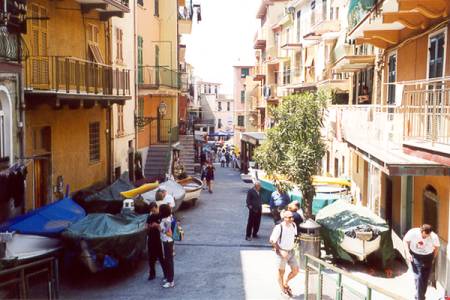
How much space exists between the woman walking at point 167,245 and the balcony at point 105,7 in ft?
29.4

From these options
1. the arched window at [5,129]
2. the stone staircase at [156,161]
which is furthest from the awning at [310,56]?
the arched window at [5,129]

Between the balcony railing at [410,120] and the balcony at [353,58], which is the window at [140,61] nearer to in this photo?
the balcony at [353,58]

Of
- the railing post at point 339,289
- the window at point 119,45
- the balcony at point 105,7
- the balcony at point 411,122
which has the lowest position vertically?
the railing post at point 339,289

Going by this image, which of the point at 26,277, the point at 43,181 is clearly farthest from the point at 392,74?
the point at 26,277

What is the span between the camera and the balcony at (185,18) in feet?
115

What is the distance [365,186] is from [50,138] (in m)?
11.8

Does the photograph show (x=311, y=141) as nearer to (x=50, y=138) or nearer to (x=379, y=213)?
(x=379, y=213)

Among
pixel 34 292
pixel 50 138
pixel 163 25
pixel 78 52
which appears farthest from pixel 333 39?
pixel 34 292

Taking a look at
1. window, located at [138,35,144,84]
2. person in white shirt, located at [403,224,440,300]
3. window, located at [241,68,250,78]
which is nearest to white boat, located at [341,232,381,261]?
person in white shirt, located at [403,224,440,300]

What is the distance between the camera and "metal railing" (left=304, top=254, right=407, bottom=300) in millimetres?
7072

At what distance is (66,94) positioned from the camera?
45.5 feet

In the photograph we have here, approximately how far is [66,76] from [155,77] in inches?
566

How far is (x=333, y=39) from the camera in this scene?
28.9 meters

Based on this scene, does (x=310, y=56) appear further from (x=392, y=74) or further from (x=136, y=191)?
(x=136, y=191)
